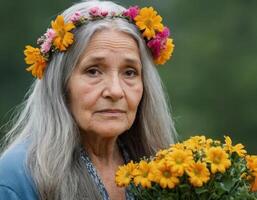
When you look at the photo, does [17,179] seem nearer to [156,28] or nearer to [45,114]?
[45,114]

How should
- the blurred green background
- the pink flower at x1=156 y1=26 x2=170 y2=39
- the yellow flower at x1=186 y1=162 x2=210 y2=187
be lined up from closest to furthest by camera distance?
the yellow flower at x1=186 y1=162 x2=210 y2=187, the pink flower at x1=156 y1=26 x2=170 y2=39, the blurred green background

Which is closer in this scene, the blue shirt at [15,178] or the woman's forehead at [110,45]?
the blue shirt at [15,178]

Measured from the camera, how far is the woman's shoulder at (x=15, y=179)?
15.6 ft

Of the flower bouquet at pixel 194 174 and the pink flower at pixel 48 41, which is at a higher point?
the pink flower at pixel 48 41

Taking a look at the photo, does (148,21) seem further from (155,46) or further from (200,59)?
(200,59)

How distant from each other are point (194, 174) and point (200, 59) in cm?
1243

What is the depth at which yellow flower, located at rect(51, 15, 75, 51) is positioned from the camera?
500cm

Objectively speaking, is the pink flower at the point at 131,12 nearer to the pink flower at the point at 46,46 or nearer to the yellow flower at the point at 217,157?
the pink flower at the point at 46,46

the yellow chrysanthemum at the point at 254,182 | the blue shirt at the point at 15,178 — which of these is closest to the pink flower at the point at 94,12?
the blue shirt at the point at 15,178

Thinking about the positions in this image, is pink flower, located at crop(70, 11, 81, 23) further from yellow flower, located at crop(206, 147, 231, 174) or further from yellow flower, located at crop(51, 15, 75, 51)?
yellow flower, located at crop(206, 147, 231, 174)

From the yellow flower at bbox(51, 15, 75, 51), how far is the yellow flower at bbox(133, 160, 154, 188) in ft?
2.36

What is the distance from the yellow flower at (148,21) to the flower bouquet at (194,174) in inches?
28.4

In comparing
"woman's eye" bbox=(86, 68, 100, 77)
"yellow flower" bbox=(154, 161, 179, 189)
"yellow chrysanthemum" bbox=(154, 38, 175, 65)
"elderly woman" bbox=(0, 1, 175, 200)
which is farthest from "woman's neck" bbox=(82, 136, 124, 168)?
"yellow flower" bbox=(154, 161, 179, 189)

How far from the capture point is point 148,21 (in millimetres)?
5199
